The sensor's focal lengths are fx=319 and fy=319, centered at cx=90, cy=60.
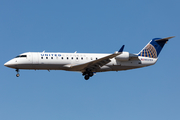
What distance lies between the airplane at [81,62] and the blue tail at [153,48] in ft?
0.91

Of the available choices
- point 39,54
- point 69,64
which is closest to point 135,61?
point 69,64

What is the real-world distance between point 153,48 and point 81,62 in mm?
8954

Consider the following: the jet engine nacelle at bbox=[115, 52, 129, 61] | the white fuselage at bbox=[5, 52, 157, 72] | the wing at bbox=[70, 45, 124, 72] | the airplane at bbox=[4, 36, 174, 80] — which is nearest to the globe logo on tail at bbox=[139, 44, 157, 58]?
the airplane at bbox=[4, 36, 174, 80]

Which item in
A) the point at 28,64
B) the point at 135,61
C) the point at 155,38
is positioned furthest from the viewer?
the point at 155,38

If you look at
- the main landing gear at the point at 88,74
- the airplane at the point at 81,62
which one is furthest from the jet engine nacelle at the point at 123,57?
the main landing gear at the point at 88,74

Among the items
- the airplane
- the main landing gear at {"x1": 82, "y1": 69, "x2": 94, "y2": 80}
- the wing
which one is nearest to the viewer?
the wing

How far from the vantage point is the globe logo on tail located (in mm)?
36094

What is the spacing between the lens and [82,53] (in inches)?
1353

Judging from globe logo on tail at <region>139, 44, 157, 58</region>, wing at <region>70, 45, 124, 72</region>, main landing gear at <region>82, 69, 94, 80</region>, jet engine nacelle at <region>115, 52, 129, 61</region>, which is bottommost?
main landing gear at <region>82, 69, 94, 80</region>

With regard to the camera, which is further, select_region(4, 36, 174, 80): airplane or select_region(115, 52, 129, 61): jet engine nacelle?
select_region(115, 52, 129, 61): jet engine nacelle

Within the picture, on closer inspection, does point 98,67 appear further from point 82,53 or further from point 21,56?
point 21,56

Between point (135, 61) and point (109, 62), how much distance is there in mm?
3167

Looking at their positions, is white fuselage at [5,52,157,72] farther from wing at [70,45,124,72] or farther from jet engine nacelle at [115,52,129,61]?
wing at [70,45,124,72]

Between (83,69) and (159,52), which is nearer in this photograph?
(83,69)
